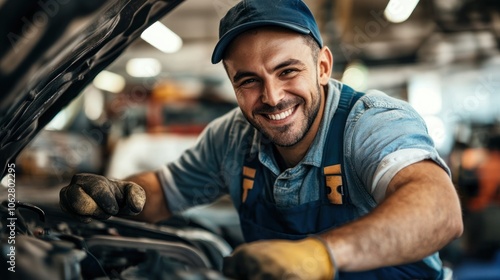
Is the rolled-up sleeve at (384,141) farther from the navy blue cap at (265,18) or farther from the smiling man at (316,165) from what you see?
the navy blue cap at (265,18)

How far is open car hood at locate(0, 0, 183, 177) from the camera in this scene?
2.73 ft

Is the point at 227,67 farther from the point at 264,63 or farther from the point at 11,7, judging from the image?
the point at 11,7

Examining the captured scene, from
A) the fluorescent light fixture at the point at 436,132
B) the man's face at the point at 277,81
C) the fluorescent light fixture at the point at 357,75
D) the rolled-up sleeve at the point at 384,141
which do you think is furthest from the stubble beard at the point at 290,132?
the fluorescent light fixture at the point at 357,75

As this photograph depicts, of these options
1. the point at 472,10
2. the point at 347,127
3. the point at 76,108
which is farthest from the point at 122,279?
the point at 76,108

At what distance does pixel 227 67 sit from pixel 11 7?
724 mm

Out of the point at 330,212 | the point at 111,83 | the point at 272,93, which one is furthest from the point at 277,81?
the point at 111,83

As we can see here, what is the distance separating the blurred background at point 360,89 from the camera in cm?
398

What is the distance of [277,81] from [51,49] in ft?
1.98

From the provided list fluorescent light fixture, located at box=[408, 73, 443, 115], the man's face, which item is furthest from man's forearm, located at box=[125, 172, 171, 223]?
fluorescent light fixture, located at box=[408, 73, 443, 115]

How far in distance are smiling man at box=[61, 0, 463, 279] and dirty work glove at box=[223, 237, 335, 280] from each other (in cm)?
5

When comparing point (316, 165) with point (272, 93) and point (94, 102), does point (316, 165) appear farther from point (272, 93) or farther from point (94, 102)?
point (94, 102)

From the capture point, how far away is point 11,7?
32.0 inches

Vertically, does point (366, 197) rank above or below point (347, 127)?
below

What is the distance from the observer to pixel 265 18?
1317 millimetres
